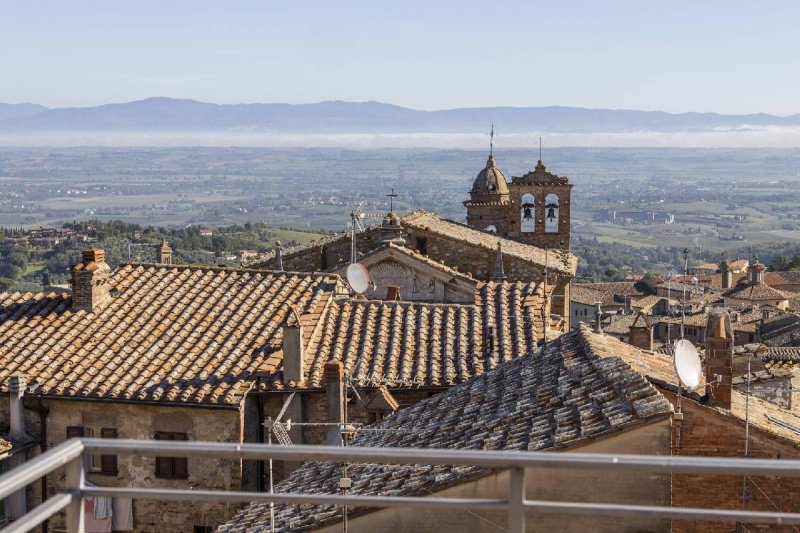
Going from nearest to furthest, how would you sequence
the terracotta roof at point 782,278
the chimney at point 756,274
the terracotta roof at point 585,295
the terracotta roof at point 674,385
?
the terracotta roof at point 674,385
the chimney at point 756,274
the terracotta roof at point 585,295
the terracotta roof at point 782,278

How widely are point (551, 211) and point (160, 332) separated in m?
26.3

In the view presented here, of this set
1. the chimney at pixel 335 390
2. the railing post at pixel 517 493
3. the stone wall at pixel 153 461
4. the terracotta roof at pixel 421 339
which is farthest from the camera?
the terracotta roof at pixel 421 339

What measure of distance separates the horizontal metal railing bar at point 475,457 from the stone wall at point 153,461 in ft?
32.2

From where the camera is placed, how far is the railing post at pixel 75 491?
371cm

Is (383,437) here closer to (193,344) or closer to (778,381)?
(193,344)

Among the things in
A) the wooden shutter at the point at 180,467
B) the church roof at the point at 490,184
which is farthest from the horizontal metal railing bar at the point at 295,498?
the church roof at the point at 490,184

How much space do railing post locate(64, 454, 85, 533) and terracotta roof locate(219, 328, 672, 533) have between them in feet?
11.0

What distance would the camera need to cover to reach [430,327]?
1644 centimetres

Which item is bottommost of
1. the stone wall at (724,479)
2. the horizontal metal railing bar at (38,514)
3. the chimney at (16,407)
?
the chimney at (16,407)

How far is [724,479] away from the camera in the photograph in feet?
23.8

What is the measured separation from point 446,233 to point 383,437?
59.0 feet

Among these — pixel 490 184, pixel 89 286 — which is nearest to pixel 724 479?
pixel 89 286

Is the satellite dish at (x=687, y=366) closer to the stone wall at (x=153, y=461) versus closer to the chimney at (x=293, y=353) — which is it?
the stone wall at (x=153, y=461)

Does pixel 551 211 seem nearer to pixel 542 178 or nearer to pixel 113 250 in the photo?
pixel 542 178
